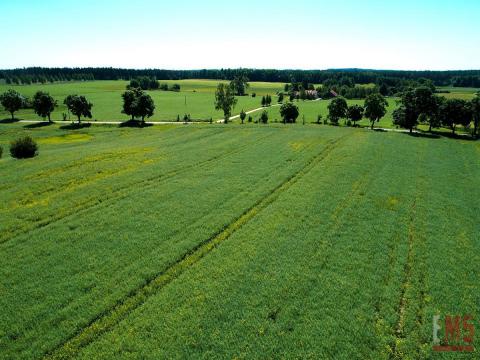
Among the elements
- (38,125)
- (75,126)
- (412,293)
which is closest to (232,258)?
(412,293)

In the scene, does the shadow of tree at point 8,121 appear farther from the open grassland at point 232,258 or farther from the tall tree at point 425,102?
the tall tree at point 425,102

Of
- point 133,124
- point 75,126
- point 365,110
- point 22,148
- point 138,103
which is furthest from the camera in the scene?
point 138,103

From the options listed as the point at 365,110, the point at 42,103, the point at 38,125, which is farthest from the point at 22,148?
the point at 365,110

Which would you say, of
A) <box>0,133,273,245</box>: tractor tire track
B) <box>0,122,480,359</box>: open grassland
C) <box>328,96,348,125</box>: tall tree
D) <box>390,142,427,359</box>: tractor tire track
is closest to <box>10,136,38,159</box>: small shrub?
<box>0,122,480,359</box>: open grassland

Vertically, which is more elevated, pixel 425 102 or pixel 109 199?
pixel 425 102

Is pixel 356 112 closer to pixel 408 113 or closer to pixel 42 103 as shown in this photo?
pixel 408 113

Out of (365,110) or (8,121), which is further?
(8,121)

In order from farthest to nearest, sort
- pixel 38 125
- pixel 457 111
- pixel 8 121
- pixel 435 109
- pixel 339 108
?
pixel 8 121, pixel 38 125, pixel 339 108, pixel 435 109, pixel 457 111

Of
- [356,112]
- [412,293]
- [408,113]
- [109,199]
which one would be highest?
[408,113]
